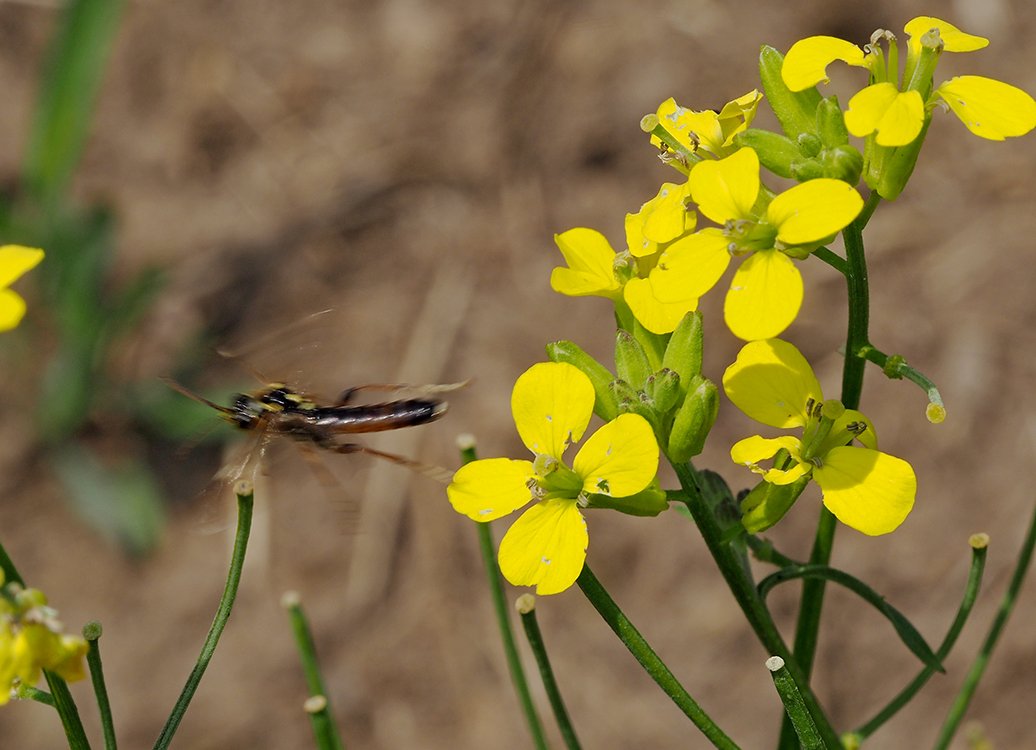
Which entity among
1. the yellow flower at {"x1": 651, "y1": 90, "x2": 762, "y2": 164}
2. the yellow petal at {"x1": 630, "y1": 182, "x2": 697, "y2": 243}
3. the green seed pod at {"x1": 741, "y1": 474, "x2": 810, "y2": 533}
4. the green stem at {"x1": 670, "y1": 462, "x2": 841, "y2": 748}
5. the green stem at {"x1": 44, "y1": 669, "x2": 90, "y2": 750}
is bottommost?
the green stem at {"x1": 44, "y1": 669, "x2": 90, "y2": 750}

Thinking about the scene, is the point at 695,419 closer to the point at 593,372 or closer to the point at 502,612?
the point at 593,372

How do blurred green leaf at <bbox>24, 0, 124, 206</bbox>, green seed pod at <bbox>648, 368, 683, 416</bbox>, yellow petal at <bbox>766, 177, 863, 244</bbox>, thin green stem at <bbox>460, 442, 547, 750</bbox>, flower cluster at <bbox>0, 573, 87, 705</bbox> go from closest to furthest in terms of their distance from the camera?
flower cluster at <bbox>0, 573, 87, 705</bbox>
yellow petal at <bbox>766, 177, 863, 244</bbox>
green seed pod at <bbox>648, 368, 683, 416</bbox>
thin green stem at <bbox>460, 442, 547, 750</bbox>
blurred green leaf at <bbox>24, 0, 124, 206</bbox>

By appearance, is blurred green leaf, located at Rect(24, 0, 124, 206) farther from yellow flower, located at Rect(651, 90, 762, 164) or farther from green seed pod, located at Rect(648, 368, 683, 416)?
green seed pod, located at Rect(648, 368, 683, 416)

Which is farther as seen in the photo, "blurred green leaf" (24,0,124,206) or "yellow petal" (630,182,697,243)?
"blurred green leaf" (24,0,124,206)

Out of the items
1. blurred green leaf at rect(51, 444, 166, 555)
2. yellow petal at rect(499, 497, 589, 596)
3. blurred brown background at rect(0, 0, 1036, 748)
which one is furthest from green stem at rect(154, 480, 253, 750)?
blurred green leaf at rect(51, 444, 166, 555)

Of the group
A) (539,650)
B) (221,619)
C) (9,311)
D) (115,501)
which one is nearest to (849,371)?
(539,650)

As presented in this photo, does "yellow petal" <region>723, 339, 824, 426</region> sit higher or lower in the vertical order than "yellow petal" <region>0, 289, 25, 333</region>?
lower

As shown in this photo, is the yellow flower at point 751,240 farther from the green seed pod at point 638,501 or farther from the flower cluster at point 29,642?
the flower cluster at point 29,642
